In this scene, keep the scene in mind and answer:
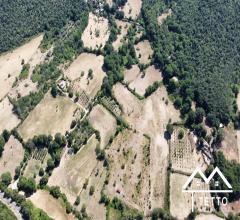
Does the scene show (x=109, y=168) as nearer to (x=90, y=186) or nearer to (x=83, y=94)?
(x=90, y=186)

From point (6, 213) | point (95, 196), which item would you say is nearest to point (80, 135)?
point (95, 196)

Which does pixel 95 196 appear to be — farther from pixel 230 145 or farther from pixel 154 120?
pixel 230 145

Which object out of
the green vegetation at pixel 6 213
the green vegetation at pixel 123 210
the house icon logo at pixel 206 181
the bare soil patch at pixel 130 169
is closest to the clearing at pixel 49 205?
the green vegetation at pixel 6 213

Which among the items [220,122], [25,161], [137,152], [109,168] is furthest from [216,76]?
A: [25,161]

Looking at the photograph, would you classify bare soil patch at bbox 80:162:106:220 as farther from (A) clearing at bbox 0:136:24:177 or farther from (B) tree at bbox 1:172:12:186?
(A) clearing at bbox 0:136:24:177

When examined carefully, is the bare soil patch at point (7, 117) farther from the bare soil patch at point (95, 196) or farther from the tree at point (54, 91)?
the bare soil patch at point (95, 196)

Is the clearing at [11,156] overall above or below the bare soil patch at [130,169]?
above

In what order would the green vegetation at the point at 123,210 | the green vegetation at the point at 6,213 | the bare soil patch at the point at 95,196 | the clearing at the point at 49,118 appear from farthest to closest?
the clearing at the point at 49,118, the bare soil patch at the point at 95,196, the green vegetation at the point at 123,210, the green vegetation at the point at 6,213
